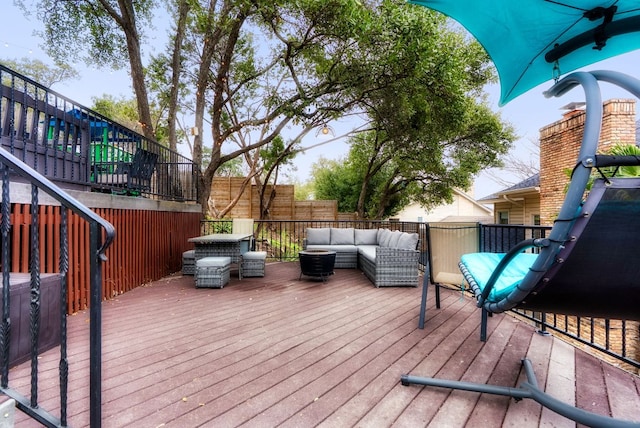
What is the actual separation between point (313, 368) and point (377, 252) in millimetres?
2825

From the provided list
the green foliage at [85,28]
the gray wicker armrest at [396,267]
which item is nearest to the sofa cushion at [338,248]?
the gray wicker armrest at [396,267]

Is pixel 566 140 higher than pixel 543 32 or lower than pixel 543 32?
higher

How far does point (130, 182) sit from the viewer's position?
15.1 ft

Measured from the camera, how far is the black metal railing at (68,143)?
3.12 meters

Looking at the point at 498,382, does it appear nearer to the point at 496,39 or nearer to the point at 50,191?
the point at 496,39

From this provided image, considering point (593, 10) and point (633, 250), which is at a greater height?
point (593, 10)

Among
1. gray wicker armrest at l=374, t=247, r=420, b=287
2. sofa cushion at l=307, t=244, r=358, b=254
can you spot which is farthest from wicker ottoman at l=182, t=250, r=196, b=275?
gray wicker armrest at l=374, t=247, r=420, b=287

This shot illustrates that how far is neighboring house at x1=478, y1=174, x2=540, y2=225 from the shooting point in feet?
32.4

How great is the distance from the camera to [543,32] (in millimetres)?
A: 1986

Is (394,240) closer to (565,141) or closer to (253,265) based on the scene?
(253,265)

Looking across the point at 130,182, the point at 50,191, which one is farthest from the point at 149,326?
the point at 130,182

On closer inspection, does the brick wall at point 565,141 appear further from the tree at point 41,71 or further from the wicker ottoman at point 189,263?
the tree at point 41,71

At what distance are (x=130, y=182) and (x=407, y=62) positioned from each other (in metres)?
5.75

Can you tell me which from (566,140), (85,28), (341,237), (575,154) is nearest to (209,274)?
(341,237)
